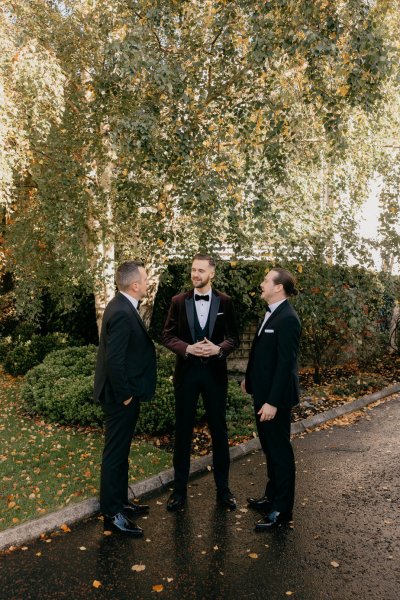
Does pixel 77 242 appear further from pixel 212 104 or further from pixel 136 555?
pixel 136 555

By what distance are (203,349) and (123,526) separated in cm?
167

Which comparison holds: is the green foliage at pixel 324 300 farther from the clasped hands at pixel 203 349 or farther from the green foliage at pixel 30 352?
the clasped hands at pixel 203 349

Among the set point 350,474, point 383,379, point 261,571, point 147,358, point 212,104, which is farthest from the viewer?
point 383,379

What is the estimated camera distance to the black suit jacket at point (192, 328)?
17.3 feet

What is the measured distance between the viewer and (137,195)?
25.2 feet

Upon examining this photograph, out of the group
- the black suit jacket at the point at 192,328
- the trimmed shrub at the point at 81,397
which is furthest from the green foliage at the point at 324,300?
the black suit jacket at the point at 192,328

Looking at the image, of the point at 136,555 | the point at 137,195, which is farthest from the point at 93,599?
the point at 137,195

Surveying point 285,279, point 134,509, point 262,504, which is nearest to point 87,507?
point 134,509

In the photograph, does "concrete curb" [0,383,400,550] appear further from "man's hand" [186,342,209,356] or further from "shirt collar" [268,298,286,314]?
"shirt collar" [268,298,286,314]

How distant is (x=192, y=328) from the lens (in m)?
5.36

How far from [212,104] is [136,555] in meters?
6.49

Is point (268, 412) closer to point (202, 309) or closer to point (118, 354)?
point (202, 309)

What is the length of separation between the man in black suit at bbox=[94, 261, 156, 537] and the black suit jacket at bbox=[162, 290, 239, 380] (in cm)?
48

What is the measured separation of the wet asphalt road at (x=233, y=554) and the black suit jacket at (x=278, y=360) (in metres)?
1.15
